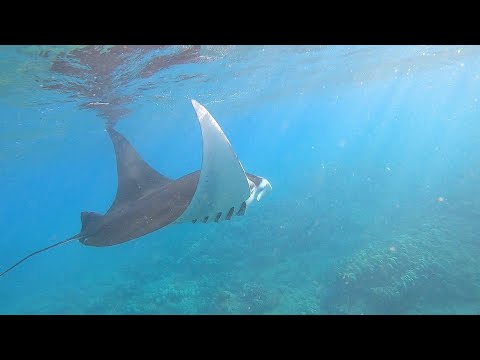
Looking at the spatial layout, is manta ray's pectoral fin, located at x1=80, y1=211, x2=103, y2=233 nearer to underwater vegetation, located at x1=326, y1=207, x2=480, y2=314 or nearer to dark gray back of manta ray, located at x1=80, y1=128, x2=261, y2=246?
dark gray back of manta ray, located at x1=80, y1=128, x2=261, y2=246

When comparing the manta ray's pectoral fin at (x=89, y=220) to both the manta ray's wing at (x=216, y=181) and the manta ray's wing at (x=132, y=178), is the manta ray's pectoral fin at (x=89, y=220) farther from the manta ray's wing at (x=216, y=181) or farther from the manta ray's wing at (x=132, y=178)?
the manta ray's wing at (x=216, y=181)

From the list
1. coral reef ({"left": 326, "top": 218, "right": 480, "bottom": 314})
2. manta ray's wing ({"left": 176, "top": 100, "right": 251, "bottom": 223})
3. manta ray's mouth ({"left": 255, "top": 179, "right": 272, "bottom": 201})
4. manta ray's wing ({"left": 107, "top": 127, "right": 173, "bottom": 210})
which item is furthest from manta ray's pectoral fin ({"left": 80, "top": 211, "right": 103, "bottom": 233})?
coral reef ({"left": 326, "top": 218, "right": 480, "bottom": 314})

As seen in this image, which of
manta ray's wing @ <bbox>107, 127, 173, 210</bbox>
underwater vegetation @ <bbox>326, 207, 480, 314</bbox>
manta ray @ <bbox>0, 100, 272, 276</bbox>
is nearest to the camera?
manta ray @ <bbox>0, 100, 272, 276</bbox>

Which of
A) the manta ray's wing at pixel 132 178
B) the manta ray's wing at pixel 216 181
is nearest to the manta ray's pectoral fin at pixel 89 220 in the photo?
the manta ray's wing at pixel 132 178

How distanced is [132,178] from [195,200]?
13.9 ft

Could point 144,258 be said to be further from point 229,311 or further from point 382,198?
point 382,198

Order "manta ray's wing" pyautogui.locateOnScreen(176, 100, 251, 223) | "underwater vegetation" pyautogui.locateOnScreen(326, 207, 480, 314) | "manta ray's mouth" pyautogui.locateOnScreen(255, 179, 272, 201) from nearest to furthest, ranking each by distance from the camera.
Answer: "manta ray's wing" pyautogui.locateOnScreen(176, 100, 251, 223) → "manta ray's mouth" pyautogui.locateOnScreen(255, 179, 272, 201) → "underwater vegetation" pyautogui.locateOnScreen(326, 207, 480, 314)

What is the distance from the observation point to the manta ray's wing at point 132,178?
7.70 meters

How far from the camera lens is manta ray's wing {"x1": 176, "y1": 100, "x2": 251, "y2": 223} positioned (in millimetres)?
3803

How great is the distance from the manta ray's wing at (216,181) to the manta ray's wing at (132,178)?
117 inches

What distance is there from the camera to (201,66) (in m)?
17.9

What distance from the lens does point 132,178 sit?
8.15 metres

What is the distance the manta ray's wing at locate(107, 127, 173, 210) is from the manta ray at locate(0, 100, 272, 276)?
0.15 feet

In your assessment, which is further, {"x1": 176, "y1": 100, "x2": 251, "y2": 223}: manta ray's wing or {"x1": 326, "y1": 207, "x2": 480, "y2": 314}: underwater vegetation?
{"x1": 326, "y1": 207, "x2": 480, "y2": 314}: underwater vegetation
